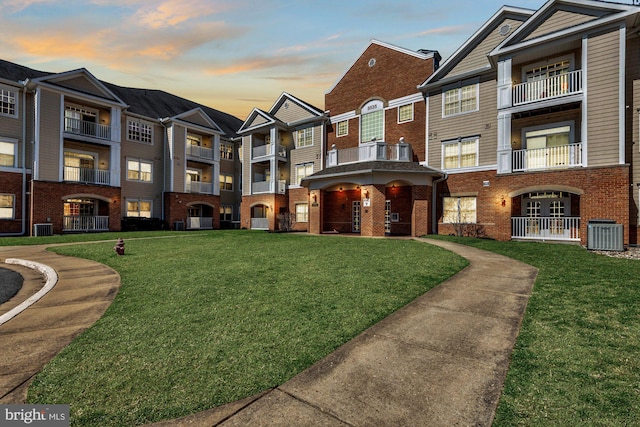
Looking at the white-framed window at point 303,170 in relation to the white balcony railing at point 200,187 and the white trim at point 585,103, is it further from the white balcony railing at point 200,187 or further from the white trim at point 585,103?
the white trim at point 585,103

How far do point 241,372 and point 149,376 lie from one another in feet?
3.18

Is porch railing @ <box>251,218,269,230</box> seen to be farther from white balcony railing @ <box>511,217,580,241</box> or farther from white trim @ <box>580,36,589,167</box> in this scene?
white trim @ <box>580,36,589,167</box>

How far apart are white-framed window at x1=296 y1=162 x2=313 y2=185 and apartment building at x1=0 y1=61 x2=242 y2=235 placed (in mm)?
9843

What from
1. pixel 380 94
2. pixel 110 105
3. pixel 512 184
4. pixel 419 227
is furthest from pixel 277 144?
pixel 512 184

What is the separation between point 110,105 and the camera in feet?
78.7

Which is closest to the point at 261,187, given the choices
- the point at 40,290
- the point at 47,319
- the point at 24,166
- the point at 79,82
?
A: the point at 79,82

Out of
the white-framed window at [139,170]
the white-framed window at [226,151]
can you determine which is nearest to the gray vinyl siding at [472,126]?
the white-framed window at [226,151]

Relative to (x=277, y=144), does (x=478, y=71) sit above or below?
above

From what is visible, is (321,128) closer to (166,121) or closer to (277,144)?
(277,144)

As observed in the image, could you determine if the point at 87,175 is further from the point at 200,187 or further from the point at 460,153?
the point at 460,153

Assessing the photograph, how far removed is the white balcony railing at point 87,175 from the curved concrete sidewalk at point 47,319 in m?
16.7

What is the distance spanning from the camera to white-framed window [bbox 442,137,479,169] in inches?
710

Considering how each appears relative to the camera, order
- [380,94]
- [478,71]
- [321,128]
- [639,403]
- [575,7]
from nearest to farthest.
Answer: [639,403]
[575,7]
[478,71]
[380,94]
[321,128]

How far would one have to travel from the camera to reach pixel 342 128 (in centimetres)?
2469
